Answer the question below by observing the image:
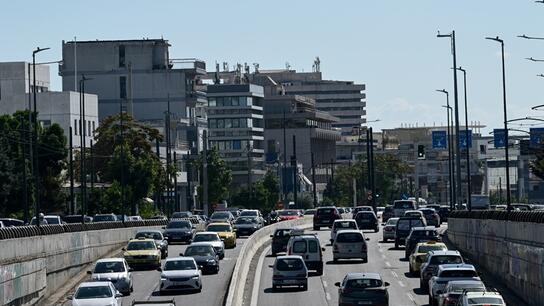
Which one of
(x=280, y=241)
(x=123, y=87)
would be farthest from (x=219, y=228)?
(x=123, y=87)

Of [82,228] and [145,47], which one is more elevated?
[145,47]

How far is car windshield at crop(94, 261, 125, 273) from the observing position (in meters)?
54.4

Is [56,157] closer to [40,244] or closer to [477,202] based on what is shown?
[477,202]

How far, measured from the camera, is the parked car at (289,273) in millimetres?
54562

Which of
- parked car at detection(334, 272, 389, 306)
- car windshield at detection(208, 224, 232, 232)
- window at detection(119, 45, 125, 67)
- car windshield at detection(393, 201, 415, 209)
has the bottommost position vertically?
parked car at detection(334, 272, 389, 306)

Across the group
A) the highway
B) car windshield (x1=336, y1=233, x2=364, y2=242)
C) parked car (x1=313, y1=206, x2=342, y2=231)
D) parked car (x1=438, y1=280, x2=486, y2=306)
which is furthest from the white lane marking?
parked car (x1=313, y1=206, x2=342, y2=231)

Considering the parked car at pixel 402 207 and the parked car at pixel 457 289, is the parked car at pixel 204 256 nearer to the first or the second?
the parked car at pixel 457 289

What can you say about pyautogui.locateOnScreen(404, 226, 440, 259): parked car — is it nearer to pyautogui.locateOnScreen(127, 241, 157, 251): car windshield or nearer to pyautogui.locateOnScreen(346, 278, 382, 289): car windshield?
pyautogui.locateOnScreen(127, 241, 157, 251): car windshield

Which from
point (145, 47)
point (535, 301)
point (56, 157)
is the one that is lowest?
point (535, 301)

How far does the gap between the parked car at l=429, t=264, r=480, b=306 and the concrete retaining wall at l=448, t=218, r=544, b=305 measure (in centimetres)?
206

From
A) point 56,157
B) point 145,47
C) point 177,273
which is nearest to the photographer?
point 177,273

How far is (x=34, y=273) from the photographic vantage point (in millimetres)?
51344

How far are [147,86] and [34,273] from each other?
13419 cm

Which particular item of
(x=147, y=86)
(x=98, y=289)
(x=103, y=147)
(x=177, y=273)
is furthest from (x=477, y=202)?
(x=98, y=289)
